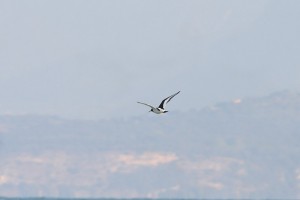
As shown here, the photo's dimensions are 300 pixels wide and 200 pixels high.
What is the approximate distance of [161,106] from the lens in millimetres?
93812
